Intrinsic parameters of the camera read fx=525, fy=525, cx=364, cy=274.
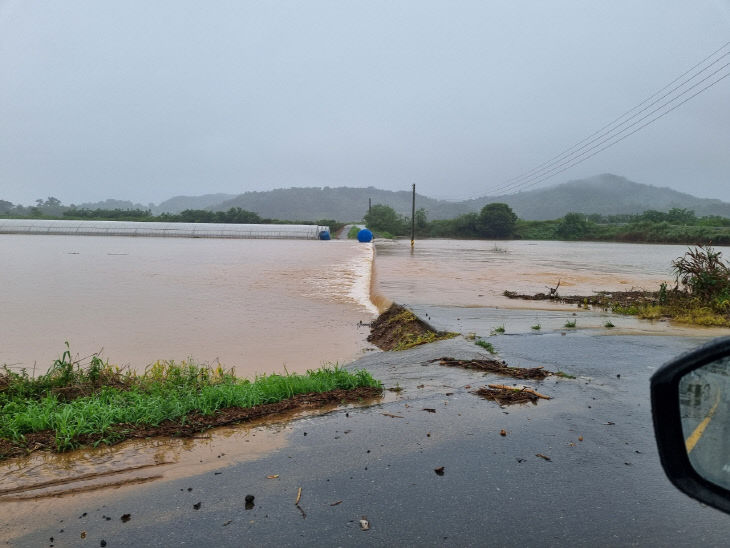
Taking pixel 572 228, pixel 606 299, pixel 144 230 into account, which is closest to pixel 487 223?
pixel 572 228

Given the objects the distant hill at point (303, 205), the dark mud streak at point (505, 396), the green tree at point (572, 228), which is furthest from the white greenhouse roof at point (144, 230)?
the distant hill at point (303, 205)

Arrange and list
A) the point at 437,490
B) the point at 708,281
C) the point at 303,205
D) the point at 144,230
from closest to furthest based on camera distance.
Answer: the point at 437,490
the point at 708,281
the point at 144,230
the point at 303,205

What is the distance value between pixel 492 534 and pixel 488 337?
19.3 feet

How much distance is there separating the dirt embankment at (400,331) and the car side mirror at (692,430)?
7.16m

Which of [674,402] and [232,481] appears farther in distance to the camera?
[232,481]

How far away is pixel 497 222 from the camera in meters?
82.1

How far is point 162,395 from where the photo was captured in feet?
18.3

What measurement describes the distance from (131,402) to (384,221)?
79617 millimetres

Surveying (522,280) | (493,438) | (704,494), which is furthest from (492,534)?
(522,280)

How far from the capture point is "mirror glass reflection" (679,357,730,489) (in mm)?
1519

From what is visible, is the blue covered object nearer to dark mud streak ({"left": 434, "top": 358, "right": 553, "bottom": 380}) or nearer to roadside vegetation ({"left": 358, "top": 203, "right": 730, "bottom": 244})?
roadside vegetation ({"left": 358, "top": 203, "right": 730, "bottom": 244})

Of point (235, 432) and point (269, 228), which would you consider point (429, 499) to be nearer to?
point (235, 432)

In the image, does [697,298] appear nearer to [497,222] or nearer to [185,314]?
[185,314]

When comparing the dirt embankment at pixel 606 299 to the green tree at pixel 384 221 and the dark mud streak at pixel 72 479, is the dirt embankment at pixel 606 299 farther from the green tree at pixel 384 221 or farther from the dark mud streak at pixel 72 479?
the green tree at pixel 384 221
